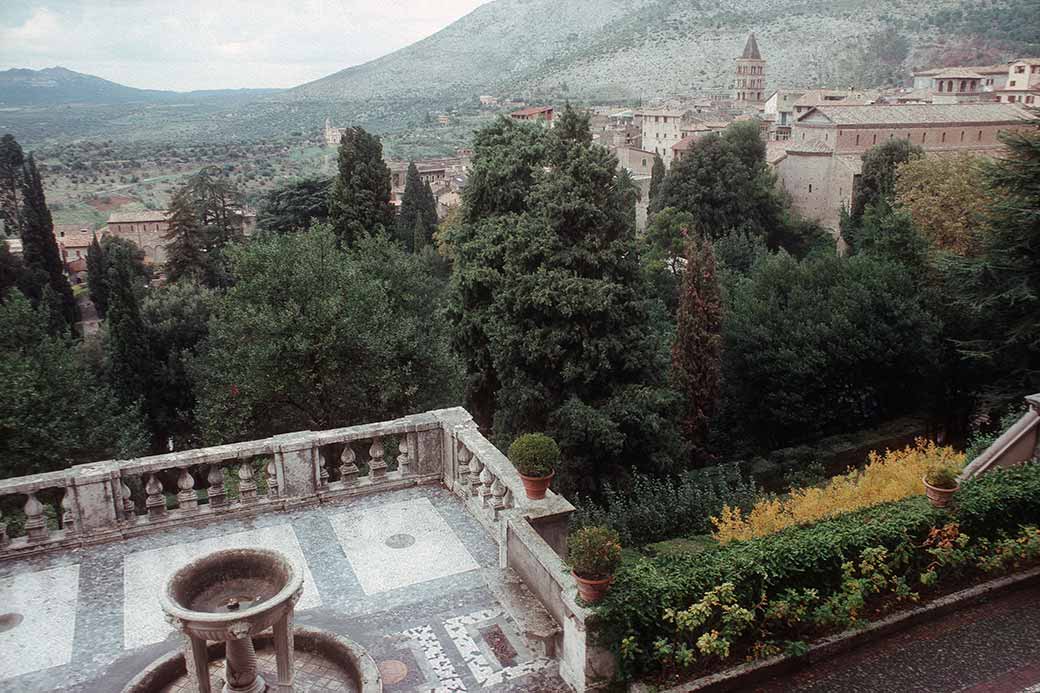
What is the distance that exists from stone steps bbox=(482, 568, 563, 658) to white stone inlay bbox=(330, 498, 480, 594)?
35.2 inches

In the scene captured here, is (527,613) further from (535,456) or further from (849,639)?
(849,639)

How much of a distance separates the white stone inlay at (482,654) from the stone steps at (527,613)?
0.12 metres

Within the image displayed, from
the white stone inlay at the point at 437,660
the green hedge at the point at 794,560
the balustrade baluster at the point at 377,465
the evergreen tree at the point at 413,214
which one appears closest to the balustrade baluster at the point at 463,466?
the balustrade baluster at the point at 377,465

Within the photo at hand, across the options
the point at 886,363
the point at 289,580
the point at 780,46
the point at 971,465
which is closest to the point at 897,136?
the point at 886,363

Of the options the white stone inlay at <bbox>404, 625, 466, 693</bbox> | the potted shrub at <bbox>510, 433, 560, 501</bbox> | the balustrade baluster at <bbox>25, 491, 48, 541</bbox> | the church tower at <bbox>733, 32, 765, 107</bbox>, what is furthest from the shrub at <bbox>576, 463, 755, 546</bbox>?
the church tower at <bbox>733, 32, 765, 107</bbox>

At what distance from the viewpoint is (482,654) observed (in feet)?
23.2

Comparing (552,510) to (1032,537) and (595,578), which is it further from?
(1032,537)

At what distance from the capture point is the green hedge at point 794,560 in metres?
6.58

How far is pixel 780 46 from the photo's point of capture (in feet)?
587

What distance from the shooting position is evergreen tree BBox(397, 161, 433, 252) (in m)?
57.9

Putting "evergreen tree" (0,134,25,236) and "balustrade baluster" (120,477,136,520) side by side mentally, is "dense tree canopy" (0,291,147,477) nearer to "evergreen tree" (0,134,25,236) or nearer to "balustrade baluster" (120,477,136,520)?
"balustrade baluster" (120,477,136,520)

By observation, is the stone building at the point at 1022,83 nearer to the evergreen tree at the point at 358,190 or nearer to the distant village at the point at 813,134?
the distant village at the point at 813,134

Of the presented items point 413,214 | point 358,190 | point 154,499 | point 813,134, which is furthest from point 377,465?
point 813,134

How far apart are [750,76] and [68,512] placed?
142562 millimetres
